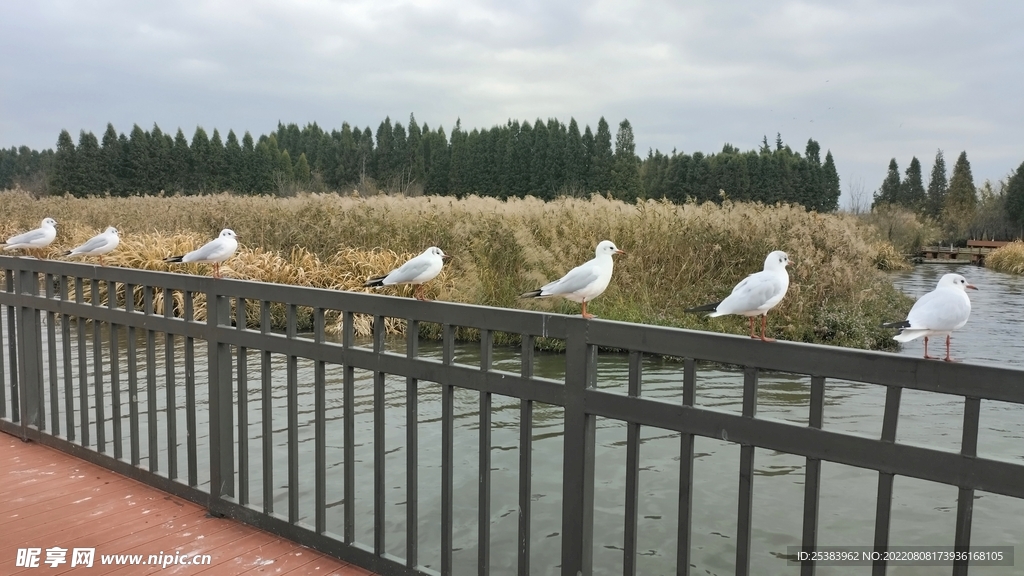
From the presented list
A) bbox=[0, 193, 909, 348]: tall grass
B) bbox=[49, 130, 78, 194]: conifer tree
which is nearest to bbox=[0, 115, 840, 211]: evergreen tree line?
bbox=[49, 130, 78, 194]: conifer tree

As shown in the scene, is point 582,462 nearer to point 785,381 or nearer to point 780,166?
point 785,381

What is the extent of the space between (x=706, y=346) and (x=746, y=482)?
336mm

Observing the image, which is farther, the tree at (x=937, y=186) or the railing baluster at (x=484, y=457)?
the tree at (x=937, y=186)

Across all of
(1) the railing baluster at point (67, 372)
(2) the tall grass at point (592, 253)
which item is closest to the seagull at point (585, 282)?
(1) the railing baluster at point (67, 372)

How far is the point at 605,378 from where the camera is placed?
7973 millimetres

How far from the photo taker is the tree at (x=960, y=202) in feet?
137

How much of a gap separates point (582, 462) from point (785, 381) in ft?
22.5

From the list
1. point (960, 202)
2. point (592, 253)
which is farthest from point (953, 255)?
point (592, 253)

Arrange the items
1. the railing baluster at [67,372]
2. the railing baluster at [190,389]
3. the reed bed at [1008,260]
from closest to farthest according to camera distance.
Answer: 1. the railing baluster at [190,389]
2. the railing baluster at [67,372]
3. the reed bed at [1008,260]

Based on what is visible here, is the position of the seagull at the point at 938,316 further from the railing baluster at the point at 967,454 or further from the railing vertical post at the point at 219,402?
the railing vertical post at the point at 219,402

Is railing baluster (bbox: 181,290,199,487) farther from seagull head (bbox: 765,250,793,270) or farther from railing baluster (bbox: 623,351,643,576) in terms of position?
seagull head (bbox: 765,250,793,270)

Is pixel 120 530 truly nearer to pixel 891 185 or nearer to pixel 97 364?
pixel 97 364

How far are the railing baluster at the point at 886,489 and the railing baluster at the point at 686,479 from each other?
1.39ft

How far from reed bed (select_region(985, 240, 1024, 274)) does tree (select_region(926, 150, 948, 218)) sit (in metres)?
22.1
